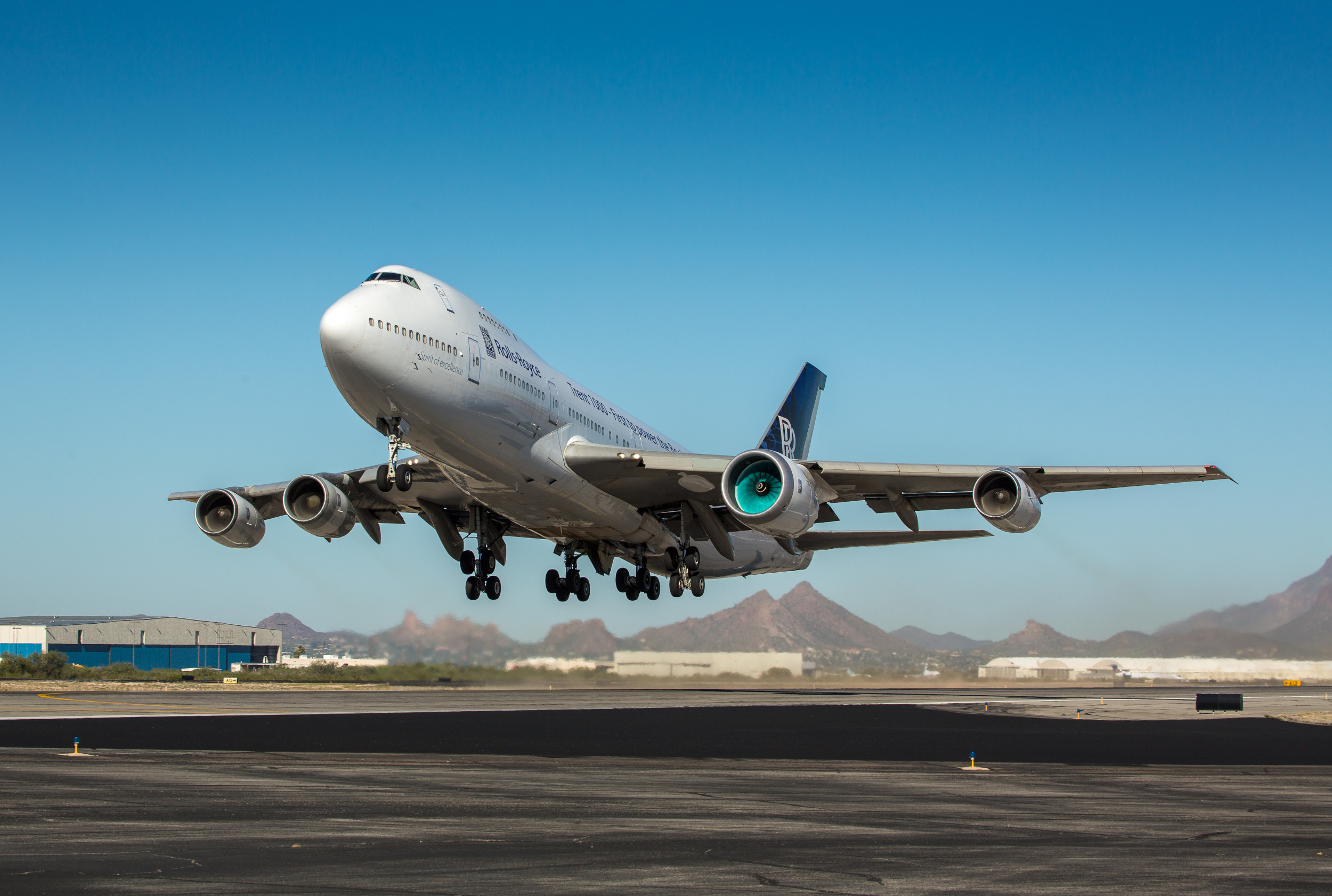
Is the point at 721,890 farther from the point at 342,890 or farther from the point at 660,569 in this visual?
the point at 660,569

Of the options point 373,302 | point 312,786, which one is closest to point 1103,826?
point 312,786

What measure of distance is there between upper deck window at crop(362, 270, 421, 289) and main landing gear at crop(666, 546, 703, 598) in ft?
49.3

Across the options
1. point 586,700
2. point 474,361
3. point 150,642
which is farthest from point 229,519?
point 150,642

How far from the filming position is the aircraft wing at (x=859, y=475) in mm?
29797

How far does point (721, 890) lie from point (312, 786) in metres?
8.90

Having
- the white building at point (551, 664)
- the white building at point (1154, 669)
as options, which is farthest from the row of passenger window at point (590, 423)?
the white building at point (1154, 669)

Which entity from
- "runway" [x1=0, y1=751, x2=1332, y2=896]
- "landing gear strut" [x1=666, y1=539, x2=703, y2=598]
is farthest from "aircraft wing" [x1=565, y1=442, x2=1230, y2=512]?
"runway" [x1=0, y1=751, x2=1332, y2=896]

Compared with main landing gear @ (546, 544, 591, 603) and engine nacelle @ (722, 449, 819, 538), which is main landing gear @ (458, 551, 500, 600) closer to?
main landing gear @ (546, 544, 591, 603)

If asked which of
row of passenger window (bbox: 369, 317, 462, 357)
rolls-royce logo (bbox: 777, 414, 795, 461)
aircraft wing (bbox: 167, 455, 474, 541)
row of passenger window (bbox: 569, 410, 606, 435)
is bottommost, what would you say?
aircraft wing (bbox: 167, 455, 474, 541)

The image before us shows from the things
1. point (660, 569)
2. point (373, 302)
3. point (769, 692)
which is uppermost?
point (373, 302)

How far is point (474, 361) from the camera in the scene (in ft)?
86.1

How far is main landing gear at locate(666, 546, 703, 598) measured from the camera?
3694cm

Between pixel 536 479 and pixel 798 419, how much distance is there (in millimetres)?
20799

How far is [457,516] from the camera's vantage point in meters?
37.8
